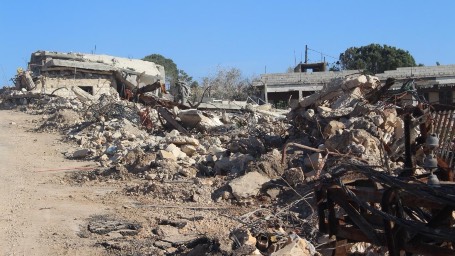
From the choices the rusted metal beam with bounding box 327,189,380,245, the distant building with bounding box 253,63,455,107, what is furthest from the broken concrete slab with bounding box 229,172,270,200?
the distant building with bounding box 253,63,455,107

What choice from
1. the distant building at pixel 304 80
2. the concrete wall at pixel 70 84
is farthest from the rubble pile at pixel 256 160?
the distant building at pixel 304 80

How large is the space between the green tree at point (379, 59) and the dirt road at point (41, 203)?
3595cm

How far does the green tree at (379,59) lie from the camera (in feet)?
161

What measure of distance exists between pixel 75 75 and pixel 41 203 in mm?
17960

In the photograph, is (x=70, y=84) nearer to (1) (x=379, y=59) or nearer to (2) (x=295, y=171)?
(2) (x=295, y=171)

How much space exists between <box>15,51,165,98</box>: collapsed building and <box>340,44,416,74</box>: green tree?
2391 cm

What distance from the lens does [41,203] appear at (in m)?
10.5

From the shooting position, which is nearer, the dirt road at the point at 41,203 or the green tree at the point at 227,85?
the dirt road at the point at 41,203

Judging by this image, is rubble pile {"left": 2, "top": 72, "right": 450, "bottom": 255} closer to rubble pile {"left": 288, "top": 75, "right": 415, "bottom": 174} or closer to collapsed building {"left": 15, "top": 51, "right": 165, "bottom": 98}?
rubble pile {"left": 288, "top": 75, "right": 415, "bottom": 174}

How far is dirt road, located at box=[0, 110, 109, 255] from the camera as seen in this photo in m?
8.10

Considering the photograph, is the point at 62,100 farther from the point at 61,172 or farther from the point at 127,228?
the point at 127,228

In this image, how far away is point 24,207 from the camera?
10.1 meters

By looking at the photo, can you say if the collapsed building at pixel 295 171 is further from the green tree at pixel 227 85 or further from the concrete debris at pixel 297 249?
the green tree at pixel 227 85

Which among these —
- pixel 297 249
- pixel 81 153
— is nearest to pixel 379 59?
pixel 81 153
